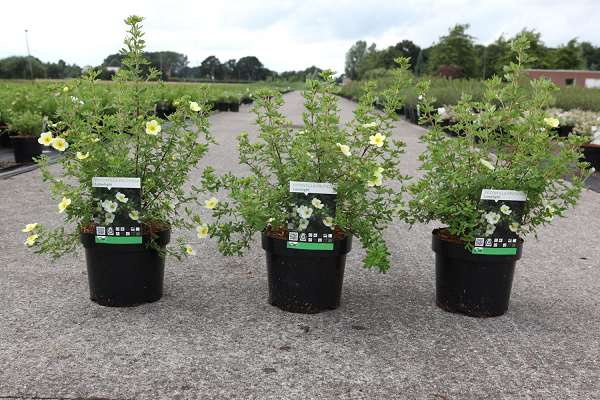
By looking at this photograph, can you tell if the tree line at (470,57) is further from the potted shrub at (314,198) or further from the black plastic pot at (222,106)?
the potted shrub at (314,198)

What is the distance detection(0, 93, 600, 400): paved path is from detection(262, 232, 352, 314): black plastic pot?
0.08m

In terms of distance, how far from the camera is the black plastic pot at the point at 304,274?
3221mm

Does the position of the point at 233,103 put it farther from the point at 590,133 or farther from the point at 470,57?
the point at 470,57

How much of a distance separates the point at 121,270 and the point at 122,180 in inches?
19.6

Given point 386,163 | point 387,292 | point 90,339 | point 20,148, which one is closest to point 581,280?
point 387,292

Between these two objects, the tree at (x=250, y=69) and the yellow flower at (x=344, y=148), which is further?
the tree at (x=250, y=69)

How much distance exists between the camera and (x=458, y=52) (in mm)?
60438

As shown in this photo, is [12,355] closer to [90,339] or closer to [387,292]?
[90,339]

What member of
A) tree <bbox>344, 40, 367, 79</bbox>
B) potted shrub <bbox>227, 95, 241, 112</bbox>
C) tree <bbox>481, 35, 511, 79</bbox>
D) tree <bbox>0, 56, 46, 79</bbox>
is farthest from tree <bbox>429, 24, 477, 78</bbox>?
tree <bbox>344, 40, 367, 79</bbox>

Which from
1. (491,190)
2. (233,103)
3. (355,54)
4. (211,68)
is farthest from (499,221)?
(355,54)

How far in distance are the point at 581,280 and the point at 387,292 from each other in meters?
1.39

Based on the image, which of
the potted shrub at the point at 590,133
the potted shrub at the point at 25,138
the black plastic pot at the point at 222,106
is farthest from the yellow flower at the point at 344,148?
the black plastic pot at the point at 222,106

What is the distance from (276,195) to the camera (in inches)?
128

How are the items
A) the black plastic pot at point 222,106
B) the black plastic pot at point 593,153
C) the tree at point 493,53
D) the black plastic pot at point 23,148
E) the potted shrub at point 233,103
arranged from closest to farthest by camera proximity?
the black plastic pot at point 23,148 → the black plastic pot at point 593,153 → the black plastic pot at point 222,106 → the potted shrub at point 233,103 → the tree at point 493,53
